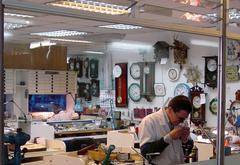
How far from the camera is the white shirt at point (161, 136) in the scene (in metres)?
2.79

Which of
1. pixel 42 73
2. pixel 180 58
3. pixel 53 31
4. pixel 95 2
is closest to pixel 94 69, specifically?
pixel 53 31

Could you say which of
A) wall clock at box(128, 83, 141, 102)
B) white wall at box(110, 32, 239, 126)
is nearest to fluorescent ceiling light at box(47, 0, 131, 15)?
white wall at box(110, 32, 239, 126)

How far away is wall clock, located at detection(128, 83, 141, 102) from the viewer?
304 inches

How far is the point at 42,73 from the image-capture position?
588 centimetres

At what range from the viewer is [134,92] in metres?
7.81

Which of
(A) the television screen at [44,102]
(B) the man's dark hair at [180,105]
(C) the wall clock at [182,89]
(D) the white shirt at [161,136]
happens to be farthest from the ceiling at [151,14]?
(A) the television screen at [44,102]

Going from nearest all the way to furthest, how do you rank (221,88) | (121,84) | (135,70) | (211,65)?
(221,88), (211,65), (135,70), (121,84)

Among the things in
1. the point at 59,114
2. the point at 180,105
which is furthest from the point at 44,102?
the point at 180,105

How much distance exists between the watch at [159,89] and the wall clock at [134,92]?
40cm

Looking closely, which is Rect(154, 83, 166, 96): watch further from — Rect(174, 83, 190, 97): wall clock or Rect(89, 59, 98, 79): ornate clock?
Rect(89, 59, 98, 79): ornate clock

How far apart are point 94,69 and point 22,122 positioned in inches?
120

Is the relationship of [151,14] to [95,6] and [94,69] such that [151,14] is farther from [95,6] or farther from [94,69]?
[94,69]

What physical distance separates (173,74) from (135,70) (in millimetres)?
920

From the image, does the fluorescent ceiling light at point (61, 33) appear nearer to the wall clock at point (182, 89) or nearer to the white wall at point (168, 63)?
the white wall at point (168, 63)
